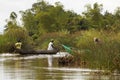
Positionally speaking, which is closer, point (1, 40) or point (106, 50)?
point (106, 50)

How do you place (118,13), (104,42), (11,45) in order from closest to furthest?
(104,42)
(11,45)
(118,13)

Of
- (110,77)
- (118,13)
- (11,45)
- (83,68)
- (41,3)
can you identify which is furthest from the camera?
(41,3)

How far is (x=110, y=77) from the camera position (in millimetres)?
21594

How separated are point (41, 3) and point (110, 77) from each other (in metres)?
72.4

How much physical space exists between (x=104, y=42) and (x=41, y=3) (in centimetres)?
7067

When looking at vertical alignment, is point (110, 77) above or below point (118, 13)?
below

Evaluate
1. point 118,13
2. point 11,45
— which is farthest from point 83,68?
point 118,13

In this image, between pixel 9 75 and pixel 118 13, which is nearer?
pixel 9 75

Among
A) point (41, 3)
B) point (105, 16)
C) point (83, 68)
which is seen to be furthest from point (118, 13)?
point (83, 68)

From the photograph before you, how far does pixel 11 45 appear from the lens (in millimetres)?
54125

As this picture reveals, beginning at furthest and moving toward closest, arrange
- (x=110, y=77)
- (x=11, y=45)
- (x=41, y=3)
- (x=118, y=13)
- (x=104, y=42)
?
(x=41, y=3) → (x=118, y=13) → (x=11, y=45) → (x=104, y=42) → (x=110, y=77)

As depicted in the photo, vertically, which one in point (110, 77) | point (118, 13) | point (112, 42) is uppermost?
point (118, 13)

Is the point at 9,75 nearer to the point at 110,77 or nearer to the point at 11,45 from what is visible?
the point at 110,77

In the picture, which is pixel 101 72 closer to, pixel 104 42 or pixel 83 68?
pixel 104 42
